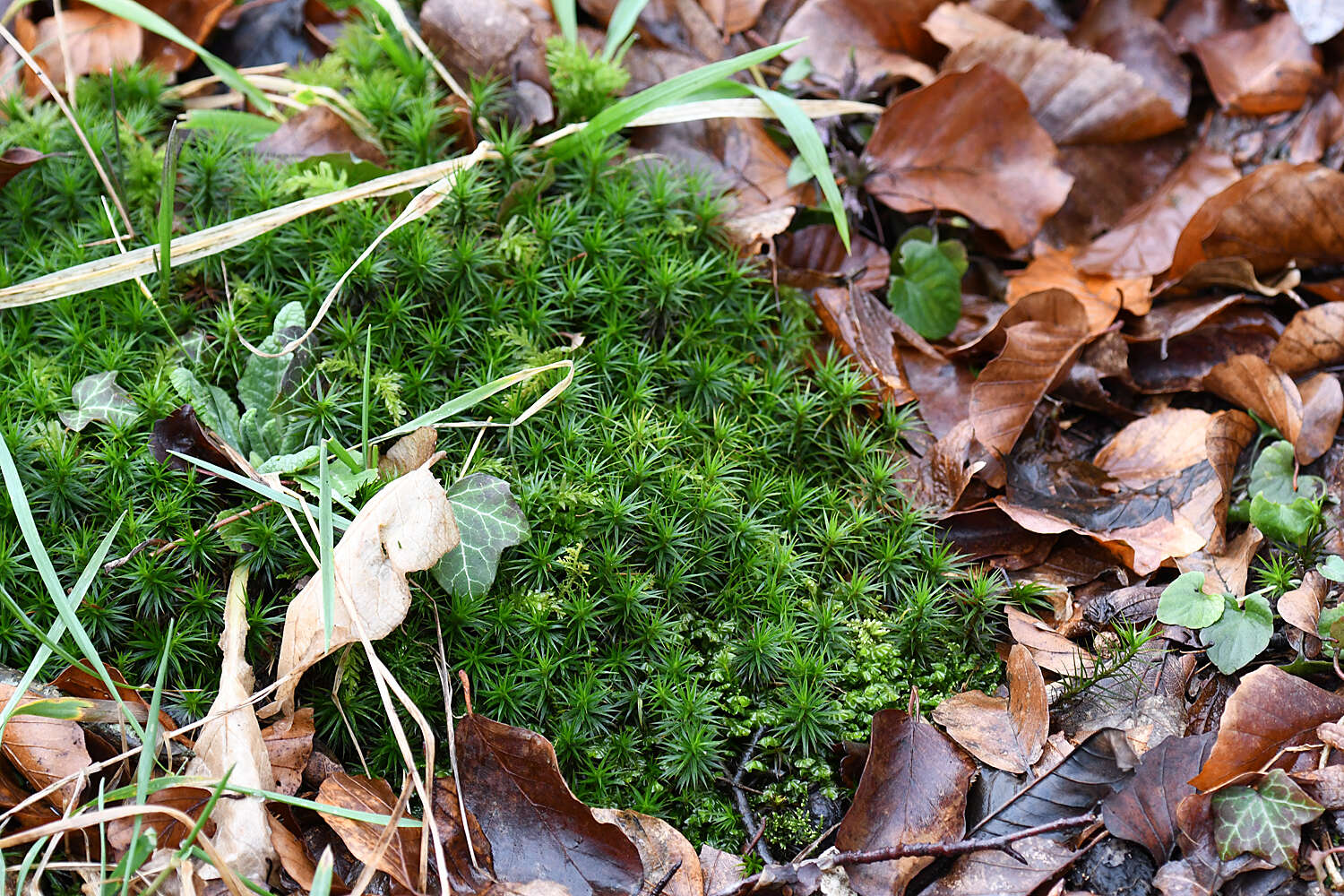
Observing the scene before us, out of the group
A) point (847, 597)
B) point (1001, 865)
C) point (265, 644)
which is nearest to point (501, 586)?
point (265, 644)

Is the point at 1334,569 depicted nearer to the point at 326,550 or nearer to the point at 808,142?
the point at 808,142

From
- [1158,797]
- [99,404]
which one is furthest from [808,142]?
[99,404]

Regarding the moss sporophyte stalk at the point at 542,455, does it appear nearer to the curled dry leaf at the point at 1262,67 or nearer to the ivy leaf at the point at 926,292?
the ivy leaf at the point at 926,292

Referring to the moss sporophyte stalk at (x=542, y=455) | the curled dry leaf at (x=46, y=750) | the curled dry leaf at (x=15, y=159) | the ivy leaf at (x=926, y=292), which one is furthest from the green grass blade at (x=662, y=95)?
the curled dry leaf at (x=46, y=750)

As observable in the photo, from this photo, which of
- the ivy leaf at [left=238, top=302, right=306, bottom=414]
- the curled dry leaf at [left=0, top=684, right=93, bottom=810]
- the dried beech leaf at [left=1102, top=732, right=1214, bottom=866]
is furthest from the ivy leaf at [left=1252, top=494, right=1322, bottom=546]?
the curled dry leaf at [left=0, top=684, right=93, bottom=810]

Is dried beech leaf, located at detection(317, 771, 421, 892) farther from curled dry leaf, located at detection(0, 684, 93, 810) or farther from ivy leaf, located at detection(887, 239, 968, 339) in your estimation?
ivy leaf, located at detection(887, 239, 968, 339)

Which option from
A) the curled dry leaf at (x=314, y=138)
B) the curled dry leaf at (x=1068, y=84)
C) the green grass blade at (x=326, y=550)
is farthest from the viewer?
the curled dry leaf at (x=1068, y=84)
